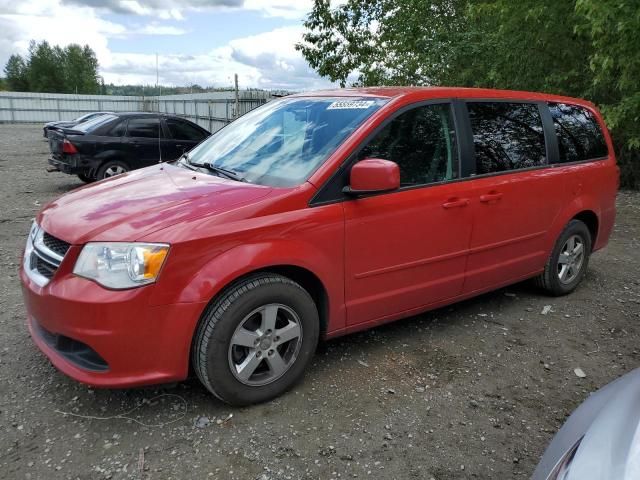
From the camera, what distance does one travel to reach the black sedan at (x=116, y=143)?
957 centimetres

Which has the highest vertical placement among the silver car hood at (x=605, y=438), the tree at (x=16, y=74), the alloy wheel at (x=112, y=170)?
the tree at (x=16, y=74)

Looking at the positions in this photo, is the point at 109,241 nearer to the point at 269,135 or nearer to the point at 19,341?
the point at 269,135

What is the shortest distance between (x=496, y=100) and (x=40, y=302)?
3421mm

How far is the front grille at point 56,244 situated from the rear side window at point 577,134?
385 centimetres

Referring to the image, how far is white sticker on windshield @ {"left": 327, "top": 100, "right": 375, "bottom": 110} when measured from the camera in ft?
11.6

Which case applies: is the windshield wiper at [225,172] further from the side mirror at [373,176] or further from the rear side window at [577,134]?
the rear side window at [577,134]

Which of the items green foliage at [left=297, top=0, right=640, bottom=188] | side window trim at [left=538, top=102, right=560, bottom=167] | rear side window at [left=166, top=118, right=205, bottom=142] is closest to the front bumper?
side window trim at [left=538, top=102, right=560, bottom=167]

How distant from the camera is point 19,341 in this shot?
3.78 m

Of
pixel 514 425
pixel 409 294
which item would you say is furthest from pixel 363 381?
pixel 514 425

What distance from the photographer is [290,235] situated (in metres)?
2.98

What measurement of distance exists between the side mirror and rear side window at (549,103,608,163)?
222 centimetres

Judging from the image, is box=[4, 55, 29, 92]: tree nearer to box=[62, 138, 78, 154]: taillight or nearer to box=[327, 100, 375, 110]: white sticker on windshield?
box=[62, 138, 78, 154]: taillight

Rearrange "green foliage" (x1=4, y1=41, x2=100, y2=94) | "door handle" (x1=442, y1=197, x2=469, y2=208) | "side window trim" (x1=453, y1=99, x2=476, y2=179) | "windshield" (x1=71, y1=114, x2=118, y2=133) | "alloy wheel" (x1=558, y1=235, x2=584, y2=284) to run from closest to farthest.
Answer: "door handle" (x1=442, y1=197, x2=469, y2=208) → "side window trim" (x1=453, y1=99, x2=476, y2=179) → "alloy wheel" (x1=558, y1=235, x2=584, y2=284) → "windshield" (x1=71, y1=114, x2=118, y2=133) → "green foliage" (x1=4, y1=41, x2=100, y2=94)

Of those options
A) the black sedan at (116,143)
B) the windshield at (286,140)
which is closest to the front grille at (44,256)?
the windshield at (286,140)
